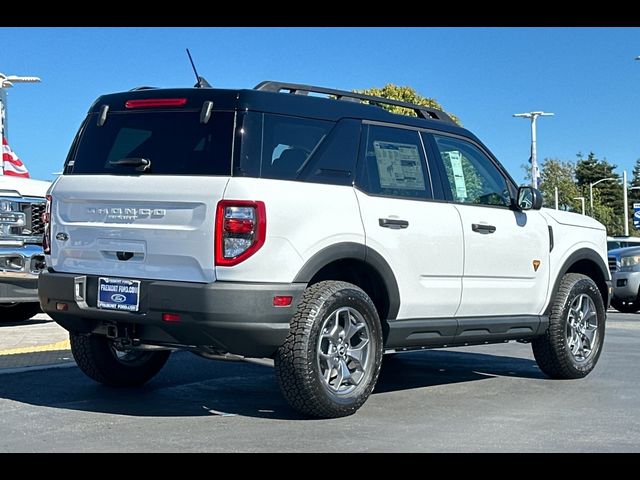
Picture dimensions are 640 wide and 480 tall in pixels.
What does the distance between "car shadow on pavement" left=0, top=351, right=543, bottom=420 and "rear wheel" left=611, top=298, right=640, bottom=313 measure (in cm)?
827

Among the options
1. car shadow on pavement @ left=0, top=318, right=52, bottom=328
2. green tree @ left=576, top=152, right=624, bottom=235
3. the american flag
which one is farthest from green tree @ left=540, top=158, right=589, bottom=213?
car shadow on pavement @ left=0, top=318, right=52, bottom=328

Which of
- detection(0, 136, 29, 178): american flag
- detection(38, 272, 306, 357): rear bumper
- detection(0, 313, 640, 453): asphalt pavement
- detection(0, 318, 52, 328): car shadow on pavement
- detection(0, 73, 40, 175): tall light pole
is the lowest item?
detection(0, 313, 640, 453): asphalt pavement

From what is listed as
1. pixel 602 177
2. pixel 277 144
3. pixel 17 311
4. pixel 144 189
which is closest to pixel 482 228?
pixel 277 144

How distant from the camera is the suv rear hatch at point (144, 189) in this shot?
19.8 feet

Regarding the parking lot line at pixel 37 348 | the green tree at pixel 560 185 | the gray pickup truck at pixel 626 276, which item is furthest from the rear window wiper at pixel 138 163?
the green tree at pixel 560 185

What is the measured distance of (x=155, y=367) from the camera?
783 centimetres

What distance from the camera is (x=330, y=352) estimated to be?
6.33m

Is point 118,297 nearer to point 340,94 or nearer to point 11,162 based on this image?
point 340,94

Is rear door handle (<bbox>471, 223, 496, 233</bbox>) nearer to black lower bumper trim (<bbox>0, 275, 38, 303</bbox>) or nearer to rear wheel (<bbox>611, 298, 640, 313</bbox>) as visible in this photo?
black lower bumper trim (<bbox>0, 275, 38, 303</bbox>)

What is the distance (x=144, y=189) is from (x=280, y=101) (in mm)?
999

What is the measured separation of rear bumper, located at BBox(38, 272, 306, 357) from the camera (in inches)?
231
